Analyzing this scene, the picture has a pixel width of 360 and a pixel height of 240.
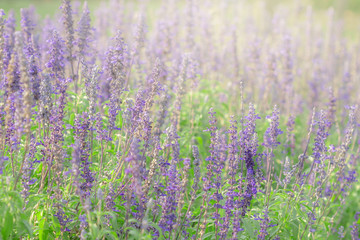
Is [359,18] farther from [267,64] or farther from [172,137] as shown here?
[172,137]

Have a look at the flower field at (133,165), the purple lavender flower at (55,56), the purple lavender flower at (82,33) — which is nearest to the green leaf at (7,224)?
the flower field at (133,165)

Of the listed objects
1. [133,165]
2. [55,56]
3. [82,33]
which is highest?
[82,33]

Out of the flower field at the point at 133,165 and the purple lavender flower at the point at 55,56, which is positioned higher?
the purple lavender flower at the point at 55,56

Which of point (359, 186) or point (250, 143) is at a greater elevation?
point (250, 143)

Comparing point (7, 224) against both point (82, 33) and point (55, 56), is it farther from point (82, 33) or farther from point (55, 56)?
point (82, 33)

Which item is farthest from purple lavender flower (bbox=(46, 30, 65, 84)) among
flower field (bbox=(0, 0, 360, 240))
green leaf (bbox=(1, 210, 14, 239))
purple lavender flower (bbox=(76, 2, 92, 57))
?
green leaf (bbox=(1, 210, 14, 239))

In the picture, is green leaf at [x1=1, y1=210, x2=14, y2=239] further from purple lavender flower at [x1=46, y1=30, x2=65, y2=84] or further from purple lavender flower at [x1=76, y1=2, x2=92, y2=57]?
purple lavender flower at [x1=76, y1=2, x2=92, y2=57]

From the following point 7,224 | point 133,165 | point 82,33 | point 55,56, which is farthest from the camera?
point 82,33

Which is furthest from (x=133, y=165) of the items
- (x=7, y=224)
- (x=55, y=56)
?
(x=55, y=56)

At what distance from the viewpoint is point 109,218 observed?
4125mm

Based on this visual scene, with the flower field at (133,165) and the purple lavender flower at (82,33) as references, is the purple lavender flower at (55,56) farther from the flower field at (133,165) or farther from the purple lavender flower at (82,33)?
the purple lavender flower at (82,33)

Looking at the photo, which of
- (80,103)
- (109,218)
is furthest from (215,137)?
(80,103)

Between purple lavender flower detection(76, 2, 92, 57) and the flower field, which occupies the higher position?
purple lavender flower detection(76, 2, 92, 57)

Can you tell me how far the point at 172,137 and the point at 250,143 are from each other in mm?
945
